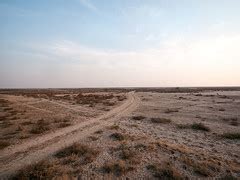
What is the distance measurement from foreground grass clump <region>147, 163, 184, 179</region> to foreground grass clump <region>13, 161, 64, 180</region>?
3837 mm

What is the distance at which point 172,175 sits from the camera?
8.23 metres

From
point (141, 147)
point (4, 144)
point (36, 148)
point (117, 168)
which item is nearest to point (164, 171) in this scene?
point (117, 168)

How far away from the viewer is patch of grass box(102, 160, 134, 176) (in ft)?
Answer: 28.4

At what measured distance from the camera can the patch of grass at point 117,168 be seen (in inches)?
A: 340

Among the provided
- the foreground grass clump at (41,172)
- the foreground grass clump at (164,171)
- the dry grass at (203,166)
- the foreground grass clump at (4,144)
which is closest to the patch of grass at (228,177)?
the dry grass at (203,166)

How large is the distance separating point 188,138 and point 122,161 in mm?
6458

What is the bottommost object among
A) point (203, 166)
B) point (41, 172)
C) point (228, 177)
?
point (228, 177)

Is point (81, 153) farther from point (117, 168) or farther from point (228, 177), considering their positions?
point (228, 177)

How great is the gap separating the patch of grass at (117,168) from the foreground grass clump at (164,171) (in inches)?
37.6

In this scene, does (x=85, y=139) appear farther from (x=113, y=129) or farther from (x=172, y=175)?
(x=172, y=175)

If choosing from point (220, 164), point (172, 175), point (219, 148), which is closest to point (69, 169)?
point (172, 175)

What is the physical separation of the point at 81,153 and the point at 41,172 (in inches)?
103

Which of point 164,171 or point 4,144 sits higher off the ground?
point 4,144

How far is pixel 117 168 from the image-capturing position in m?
8.93
